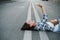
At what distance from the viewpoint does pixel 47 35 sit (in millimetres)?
7445

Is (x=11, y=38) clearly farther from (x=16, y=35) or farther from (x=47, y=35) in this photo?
(x=47, y=35)

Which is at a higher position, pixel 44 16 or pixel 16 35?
pixel 44 16

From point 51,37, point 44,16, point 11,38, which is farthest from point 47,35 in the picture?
point 11,38

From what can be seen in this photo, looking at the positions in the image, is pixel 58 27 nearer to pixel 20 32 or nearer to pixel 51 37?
pixel 51 37

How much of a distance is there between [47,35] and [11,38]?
4.61 feet

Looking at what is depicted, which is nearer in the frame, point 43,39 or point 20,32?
point 43,39

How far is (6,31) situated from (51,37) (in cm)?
184

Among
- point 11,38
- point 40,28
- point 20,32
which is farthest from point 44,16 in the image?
point 11,38

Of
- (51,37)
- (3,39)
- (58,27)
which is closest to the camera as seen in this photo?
(3,39)

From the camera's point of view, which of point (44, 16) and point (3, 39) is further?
point (44, 16)

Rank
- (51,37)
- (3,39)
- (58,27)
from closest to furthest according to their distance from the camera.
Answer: (3,39) < (51,37) < (58,27)

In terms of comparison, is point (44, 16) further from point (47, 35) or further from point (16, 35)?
point (16, 35)

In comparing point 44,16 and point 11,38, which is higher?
point 44,16

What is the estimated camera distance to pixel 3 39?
6.65m
